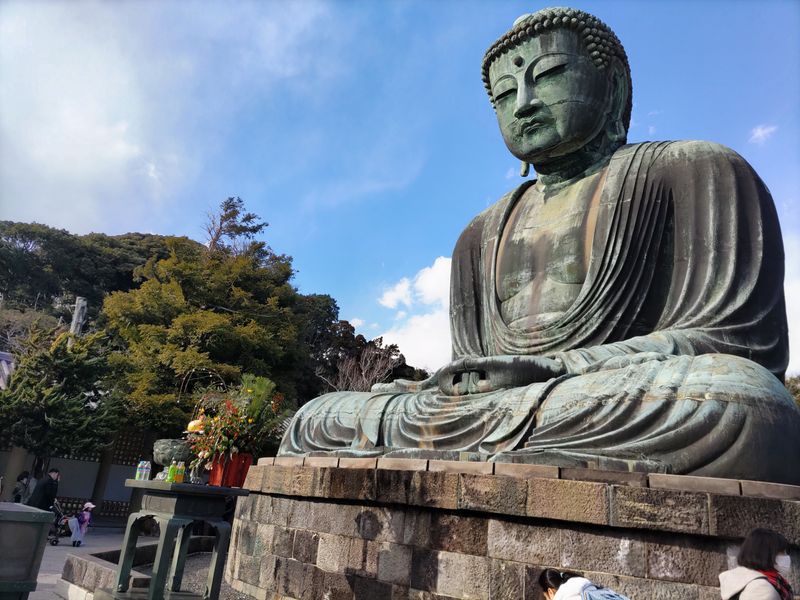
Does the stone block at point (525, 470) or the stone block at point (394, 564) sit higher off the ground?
the stone block at point (525, 470)

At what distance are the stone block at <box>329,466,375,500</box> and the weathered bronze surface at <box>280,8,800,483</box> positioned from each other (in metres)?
0.46

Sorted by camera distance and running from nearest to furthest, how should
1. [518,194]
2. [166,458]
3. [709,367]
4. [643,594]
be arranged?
[643,594]
[709,367]
[166,458]
[518,194]

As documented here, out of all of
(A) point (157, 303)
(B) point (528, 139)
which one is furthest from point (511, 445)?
(A) point (157, 303)

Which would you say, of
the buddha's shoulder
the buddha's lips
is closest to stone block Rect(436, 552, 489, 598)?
the buddha's shoulder

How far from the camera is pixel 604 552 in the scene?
3.08m

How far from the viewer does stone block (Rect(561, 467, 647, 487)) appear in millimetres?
3232

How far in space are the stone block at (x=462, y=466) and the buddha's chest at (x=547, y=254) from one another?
Result: 7.14 feet

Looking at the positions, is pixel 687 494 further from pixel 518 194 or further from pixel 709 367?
pixel 518 194

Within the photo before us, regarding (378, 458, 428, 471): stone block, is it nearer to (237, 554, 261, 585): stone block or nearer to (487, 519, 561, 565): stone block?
(487, 519, 561, 565): stone block

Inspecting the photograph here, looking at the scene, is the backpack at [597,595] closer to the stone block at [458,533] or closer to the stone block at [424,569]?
the stone block at [458,533]

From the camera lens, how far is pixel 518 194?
675 centimetres

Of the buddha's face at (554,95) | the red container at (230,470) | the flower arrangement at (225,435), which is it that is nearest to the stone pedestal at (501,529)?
the red container at (230,470)

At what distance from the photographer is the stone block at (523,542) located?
126 inches

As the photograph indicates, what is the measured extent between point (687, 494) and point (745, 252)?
102 inches
